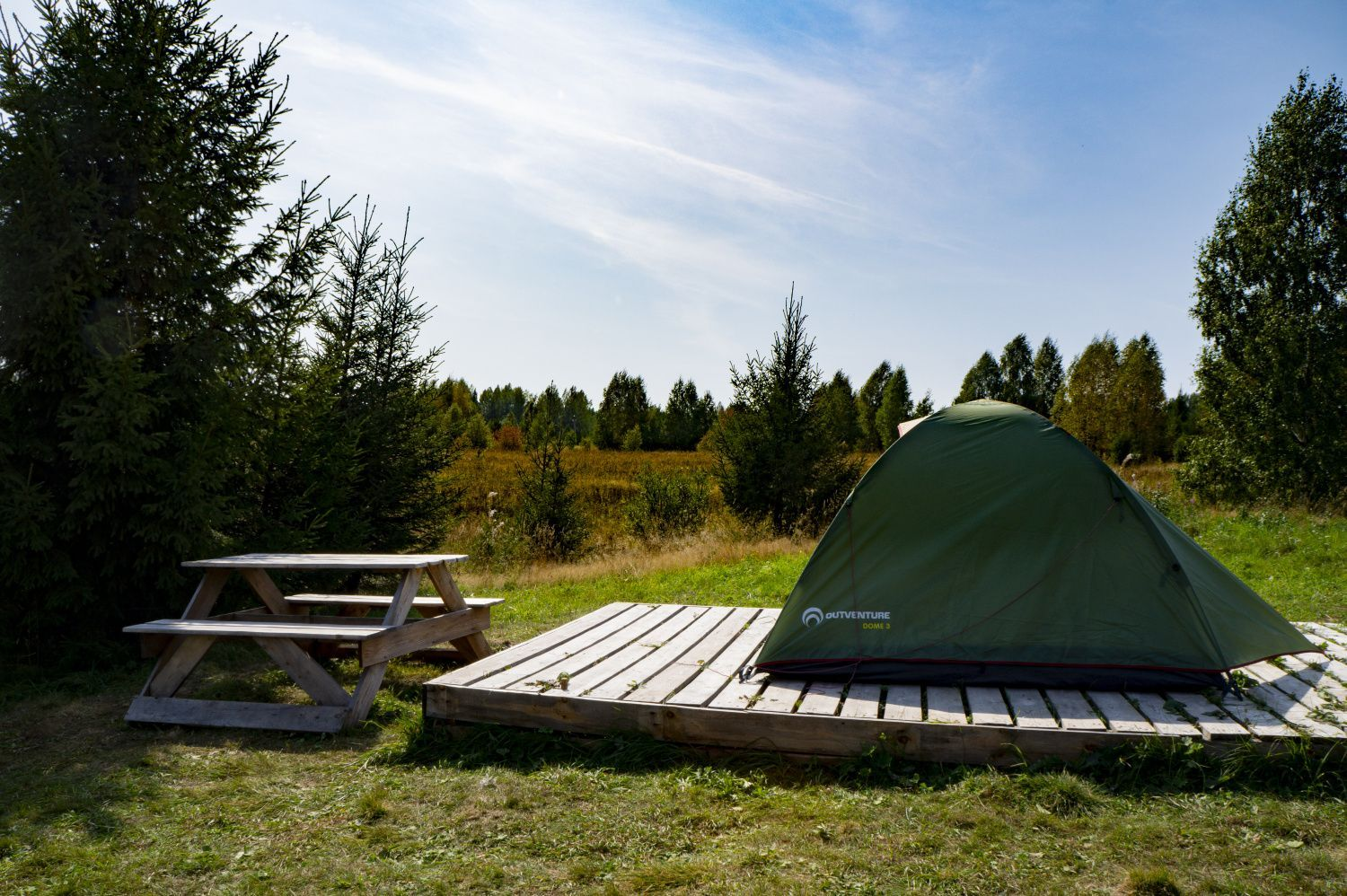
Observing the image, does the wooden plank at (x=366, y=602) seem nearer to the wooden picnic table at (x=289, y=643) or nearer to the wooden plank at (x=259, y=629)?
the wooden picnic table at (x=289, y=643)

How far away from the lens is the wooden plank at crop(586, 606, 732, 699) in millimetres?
4625

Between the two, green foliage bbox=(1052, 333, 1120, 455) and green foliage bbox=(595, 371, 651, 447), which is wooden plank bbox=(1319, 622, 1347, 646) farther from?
green foliage bbox=(595, 371, 651, 447)

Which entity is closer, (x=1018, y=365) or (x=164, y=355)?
(x=164, y=355)

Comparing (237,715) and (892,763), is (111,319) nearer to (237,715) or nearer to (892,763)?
(237,715)

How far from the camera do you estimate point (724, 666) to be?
5.18 meters

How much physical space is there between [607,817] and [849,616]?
2036 millimetres

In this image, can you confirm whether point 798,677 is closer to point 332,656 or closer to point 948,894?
point 948,894

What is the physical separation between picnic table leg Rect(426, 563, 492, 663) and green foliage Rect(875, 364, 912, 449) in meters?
39.5

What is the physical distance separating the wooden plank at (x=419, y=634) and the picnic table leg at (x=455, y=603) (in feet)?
0.36

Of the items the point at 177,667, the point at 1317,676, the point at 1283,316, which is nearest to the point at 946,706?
the point at 1317,676

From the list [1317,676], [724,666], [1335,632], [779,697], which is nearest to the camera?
[779,697]

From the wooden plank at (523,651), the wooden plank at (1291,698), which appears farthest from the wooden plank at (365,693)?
the wooden plank at (1291,698)

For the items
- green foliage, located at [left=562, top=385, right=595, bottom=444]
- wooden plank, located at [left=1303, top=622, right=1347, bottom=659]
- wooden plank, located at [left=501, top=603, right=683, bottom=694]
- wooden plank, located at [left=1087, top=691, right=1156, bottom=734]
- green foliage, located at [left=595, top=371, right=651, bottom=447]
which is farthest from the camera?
green foliage, located at [left=562, top=385, right=595, bottom=444]

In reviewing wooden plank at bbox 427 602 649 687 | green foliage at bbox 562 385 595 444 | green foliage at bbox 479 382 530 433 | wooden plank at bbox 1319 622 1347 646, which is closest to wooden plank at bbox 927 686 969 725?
wooden plank at bbox 427 602 649 687
